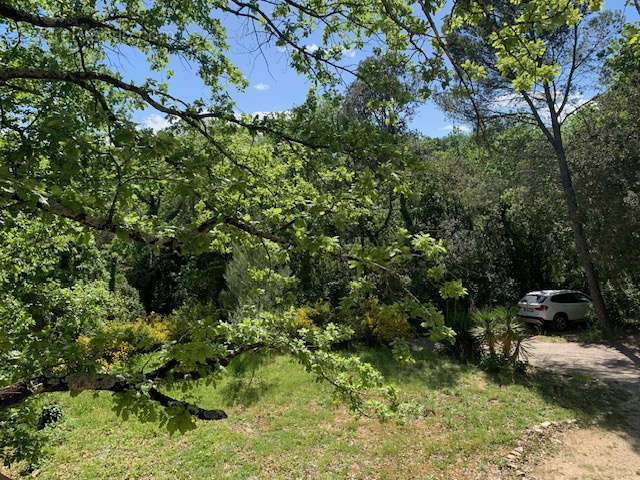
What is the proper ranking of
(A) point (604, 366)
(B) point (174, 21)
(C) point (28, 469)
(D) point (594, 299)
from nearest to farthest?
(B) point (174, 21)
(C) point (28, 469)
(A) point (604, 366)
(D) point (594, 299)

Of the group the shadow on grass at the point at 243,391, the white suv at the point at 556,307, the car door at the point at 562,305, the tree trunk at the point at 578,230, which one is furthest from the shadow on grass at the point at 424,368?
the tree trunk at the point at 578,230

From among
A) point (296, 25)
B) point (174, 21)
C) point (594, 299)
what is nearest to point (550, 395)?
point (594, 299)

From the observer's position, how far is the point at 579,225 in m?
13.4

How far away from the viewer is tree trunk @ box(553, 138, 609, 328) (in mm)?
13188

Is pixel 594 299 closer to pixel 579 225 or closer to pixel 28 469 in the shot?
pixel 579 225

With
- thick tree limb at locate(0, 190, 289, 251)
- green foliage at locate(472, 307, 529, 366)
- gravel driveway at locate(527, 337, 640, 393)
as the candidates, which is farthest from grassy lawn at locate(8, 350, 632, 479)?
thick tree limb at locate(0, 190, 289, 251)

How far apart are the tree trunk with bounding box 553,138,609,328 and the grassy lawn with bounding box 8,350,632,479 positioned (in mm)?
5578

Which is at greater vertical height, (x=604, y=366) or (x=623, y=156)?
(x=623, y=156)

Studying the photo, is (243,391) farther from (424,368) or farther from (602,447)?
(602,447)

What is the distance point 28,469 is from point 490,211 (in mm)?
17783

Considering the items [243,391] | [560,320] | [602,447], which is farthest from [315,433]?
[560,320]

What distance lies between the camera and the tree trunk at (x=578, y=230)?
43.3ft

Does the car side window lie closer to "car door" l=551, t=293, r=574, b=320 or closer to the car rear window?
"car door" l=551, t=293, r=574, b=320

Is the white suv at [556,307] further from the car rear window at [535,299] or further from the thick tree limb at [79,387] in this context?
the thick tree limb at [79,387]
